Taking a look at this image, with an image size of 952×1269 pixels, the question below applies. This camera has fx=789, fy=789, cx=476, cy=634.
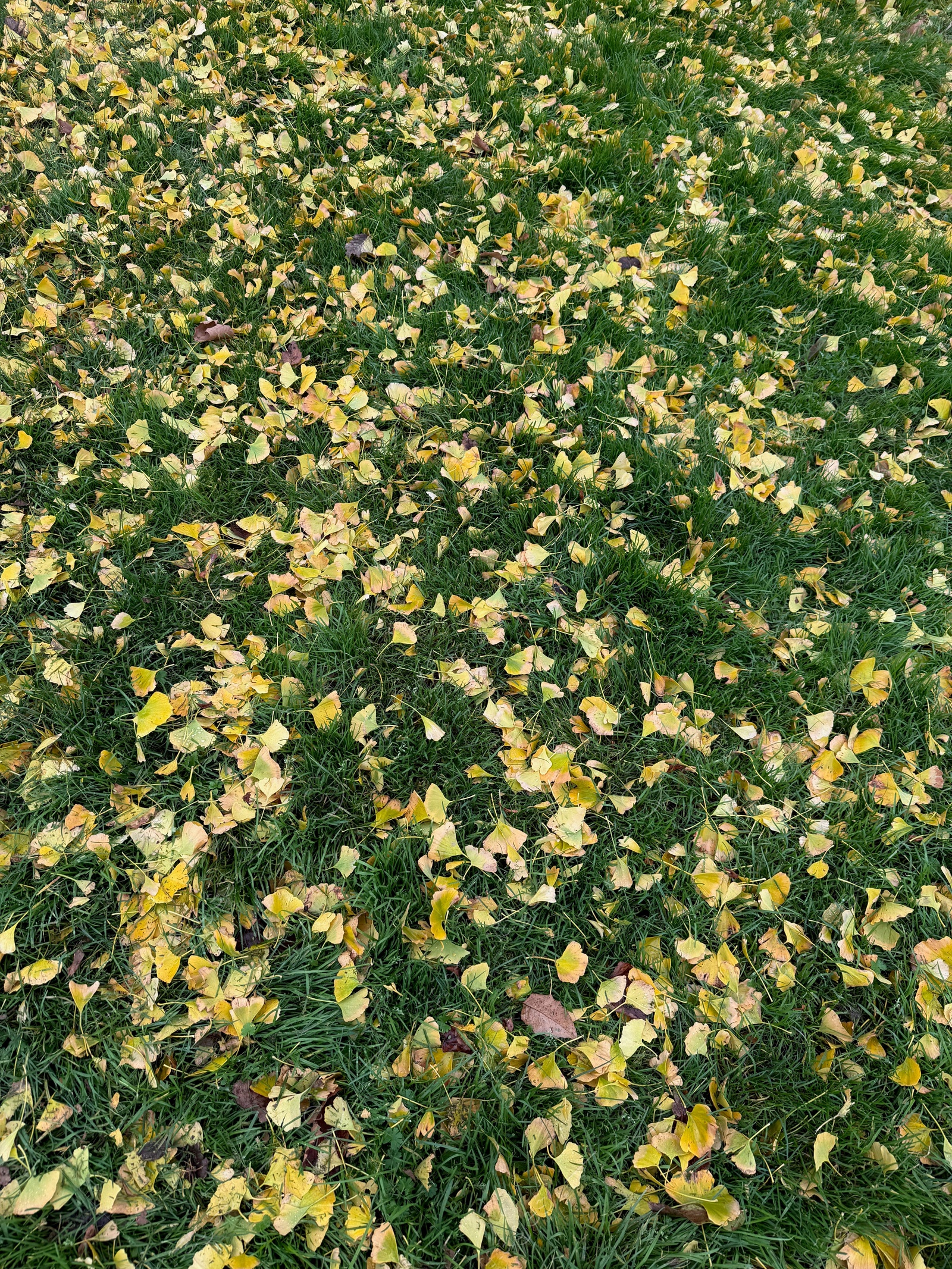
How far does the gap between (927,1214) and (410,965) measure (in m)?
1.06

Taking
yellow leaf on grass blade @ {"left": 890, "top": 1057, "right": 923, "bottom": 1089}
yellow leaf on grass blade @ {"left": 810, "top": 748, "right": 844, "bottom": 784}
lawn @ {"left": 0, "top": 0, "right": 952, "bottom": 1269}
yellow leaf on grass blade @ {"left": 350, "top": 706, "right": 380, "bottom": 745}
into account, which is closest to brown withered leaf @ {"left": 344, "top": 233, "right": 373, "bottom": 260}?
lawn @ {"left": 0, "top": 0, "right": 952, "bottom": 1269}

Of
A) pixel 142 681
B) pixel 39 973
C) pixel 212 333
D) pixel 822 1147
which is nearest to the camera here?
pixel 822 1147

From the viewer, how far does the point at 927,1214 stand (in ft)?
4.76

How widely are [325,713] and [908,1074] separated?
4.73 ft

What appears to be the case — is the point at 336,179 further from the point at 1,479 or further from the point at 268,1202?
the point at 268,1202

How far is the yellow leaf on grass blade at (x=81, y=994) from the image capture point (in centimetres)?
156

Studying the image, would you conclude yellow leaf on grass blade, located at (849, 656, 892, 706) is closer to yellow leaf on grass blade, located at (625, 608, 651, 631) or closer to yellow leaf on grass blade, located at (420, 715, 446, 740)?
yellow leaf on grass blade, located at (625, 608, 651, 631)

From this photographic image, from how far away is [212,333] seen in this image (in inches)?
104

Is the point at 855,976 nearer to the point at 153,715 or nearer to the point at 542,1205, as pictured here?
the point at 542,1205

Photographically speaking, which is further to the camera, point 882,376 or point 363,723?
point 882,376

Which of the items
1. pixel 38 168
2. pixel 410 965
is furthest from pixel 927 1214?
pixel 38 168

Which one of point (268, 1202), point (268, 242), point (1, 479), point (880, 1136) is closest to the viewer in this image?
point (268, 1202)

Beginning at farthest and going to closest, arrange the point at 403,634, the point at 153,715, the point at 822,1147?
the point at 403,634 < the point at 153,715 < the point at 822,1147

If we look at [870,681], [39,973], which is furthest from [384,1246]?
[870,681]
